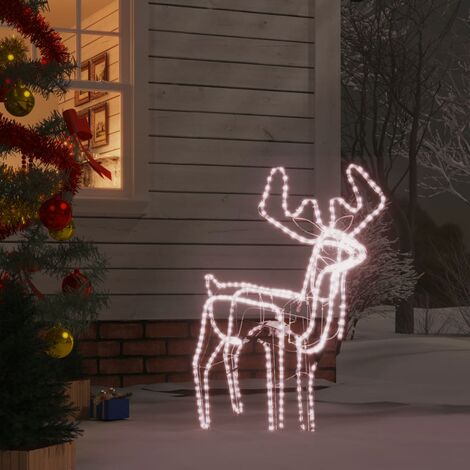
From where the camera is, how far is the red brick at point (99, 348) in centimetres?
894

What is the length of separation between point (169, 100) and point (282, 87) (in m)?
0.99

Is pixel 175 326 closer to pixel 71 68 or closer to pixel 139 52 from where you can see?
pixel 139 52

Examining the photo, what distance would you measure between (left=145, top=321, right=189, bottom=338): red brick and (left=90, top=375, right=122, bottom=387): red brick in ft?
1.39

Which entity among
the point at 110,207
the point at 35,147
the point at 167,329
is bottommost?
the point at 167,329

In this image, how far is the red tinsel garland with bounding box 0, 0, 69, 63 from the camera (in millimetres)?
6578

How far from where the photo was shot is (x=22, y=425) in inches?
209

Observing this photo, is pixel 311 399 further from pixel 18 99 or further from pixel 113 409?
pixel 18 99

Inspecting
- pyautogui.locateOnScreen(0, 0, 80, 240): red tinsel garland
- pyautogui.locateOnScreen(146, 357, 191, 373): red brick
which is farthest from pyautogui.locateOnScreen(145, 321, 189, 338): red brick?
pyautogui.locateOnScreen(0, 0, 80, 240): red tinsel garland

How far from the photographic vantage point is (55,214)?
6.28m

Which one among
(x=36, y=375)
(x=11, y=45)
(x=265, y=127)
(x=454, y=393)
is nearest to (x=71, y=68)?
(x=11, y=45)

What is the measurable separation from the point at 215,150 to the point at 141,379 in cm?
194

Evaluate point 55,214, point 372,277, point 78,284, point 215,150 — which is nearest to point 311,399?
point 78,284

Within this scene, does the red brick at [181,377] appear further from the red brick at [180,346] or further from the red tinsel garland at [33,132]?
the red tinsel garland at [33,132]

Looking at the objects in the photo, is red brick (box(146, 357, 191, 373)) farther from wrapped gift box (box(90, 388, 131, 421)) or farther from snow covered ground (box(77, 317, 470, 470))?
wrapped gift box (box(90, 388, 131, 421))
